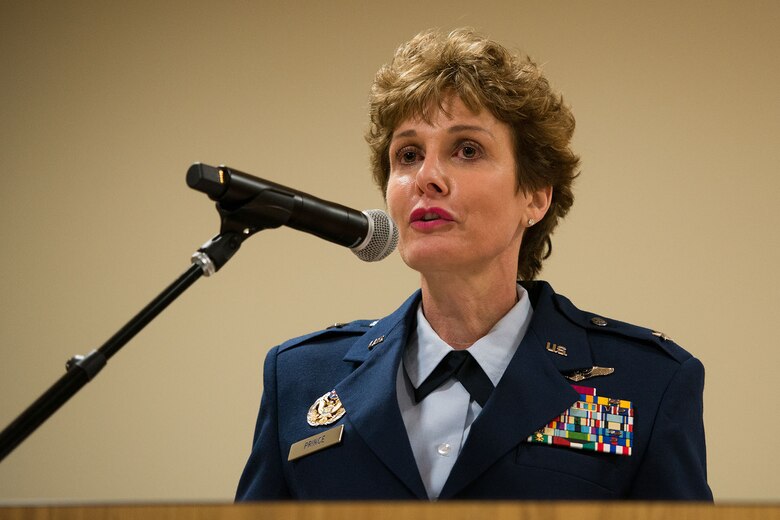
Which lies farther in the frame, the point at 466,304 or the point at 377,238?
the point at 466,304

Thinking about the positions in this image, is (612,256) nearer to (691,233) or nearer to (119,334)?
(691,233)

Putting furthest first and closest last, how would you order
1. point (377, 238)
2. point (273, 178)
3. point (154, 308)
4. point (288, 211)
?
point (273, 178), point (377, 238), point (288, 211), point (154, 308)

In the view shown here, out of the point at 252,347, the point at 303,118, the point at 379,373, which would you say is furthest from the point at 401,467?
the point at 303,118

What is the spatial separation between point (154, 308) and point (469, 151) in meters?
0.85

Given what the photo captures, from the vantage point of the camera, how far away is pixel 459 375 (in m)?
1.71

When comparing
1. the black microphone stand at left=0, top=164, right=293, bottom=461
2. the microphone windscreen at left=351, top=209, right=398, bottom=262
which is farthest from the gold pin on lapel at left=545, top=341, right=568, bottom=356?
the black microphone stand at left=0, top=164, right=293, bottom=461

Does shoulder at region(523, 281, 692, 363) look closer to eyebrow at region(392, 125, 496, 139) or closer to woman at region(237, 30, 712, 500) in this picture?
woman at region(237, 30, 712, 500)

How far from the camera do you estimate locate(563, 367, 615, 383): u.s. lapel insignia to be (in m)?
1.70

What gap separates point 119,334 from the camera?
101 centimetres

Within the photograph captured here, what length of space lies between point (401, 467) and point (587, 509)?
2.72 ft

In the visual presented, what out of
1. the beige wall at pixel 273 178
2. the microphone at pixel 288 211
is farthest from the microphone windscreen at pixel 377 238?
the beige wall at pixel 273 178

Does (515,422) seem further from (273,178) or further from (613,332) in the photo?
(273,178)

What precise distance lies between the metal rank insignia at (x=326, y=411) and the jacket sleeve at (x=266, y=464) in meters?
0.08

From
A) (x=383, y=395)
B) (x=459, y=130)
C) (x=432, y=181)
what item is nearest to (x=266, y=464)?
(x=383, y=395)
